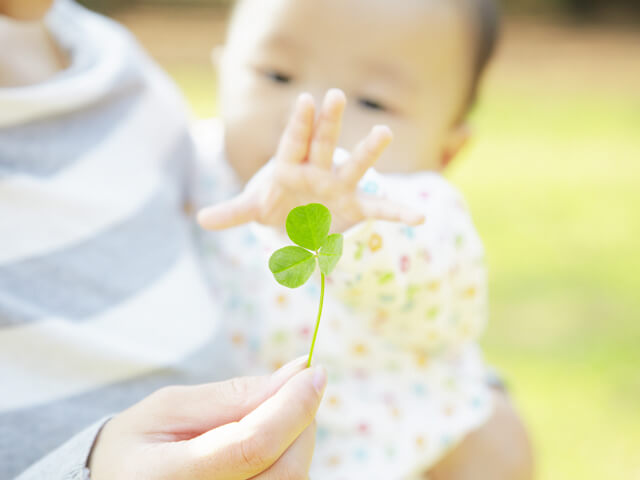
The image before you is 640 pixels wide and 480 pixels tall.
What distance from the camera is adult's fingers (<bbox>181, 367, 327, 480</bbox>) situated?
0.48 meters

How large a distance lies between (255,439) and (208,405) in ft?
0.18

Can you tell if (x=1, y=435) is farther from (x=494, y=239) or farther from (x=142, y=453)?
(x=494, y=239)

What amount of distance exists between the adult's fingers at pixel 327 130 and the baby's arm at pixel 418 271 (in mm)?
56

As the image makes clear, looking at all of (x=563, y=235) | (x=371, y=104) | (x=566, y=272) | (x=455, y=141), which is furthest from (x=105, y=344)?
(x=563, y=235)

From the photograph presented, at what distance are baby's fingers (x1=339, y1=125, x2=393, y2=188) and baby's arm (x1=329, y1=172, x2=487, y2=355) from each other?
42mm

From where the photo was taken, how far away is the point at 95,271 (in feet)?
2.55

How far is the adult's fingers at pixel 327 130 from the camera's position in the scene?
2.07 feet

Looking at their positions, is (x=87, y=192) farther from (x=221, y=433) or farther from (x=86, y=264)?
(x=221, y=433)

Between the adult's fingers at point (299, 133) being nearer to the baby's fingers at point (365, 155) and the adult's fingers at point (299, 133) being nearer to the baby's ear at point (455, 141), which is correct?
the baby's fingers at point (365, 155)

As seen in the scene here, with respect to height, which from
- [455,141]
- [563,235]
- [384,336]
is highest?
[455,141]

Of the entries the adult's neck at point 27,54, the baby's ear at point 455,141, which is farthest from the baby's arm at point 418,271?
the adult's neck at point 27,54

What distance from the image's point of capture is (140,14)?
712cm

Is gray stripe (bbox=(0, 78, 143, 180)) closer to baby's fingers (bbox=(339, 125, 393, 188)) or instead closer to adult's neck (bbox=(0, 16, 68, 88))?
adult's neck (bbox=(0, 16, 68, 88))

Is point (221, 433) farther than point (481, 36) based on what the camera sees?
No
